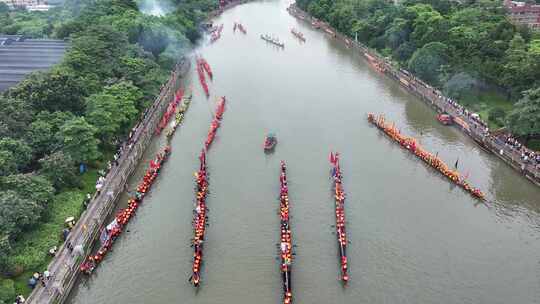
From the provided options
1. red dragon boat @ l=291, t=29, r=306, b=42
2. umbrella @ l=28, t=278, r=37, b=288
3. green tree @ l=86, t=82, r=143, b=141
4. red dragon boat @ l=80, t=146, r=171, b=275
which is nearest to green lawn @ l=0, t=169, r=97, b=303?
umbrella @ l=28, t=278, r=37, b=288

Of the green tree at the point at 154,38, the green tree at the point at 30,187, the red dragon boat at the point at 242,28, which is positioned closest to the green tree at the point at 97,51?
the green tree at the point at 154,38

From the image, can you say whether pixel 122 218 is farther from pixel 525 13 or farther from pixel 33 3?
pixel 33 3

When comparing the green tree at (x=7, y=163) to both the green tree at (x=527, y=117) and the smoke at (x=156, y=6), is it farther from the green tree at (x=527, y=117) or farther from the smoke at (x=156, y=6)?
the smoke at (x=156, y=6)

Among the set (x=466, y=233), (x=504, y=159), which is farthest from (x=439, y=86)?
(x=466, y=233)

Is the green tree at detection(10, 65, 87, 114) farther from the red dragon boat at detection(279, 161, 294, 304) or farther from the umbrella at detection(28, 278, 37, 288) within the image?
the red dragon boat at detection(279, 161, 294, 304)

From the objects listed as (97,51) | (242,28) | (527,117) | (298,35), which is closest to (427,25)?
(527,117)

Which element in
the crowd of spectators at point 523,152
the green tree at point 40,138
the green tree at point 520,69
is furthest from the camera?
the green tree at point 520,69
